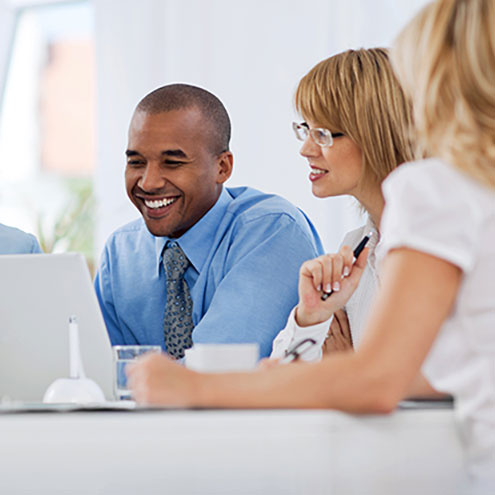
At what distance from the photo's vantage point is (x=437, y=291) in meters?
0.88

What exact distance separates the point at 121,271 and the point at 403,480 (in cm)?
159

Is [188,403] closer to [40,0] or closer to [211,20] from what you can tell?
[211,20]

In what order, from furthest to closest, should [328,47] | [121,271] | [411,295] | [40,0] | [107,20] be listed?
[40,0] → [107,20] → [328,47] → [121,271] → [411,295]

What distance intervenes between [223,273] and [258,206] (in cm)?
25

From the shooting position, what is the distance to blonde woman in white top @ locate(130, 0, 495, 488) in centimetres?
87

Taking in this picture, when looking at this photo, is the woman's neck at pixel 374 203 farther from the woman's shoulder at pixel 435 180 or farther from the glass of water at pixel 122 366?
the woman's shoulder at pixel 435 180

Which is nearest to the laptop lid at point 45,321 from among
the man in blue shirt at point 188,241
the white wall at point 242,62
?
the man in blue shirt at point 188,241

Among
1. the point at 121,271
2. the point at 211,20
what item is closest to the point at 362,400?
the point at 121,271

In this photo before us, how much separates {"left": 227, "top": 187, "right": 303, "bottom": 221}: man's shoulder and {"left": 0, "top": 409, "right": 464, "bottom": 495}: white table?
55.3 inches

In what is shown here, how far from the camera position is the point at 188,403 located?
0.92m

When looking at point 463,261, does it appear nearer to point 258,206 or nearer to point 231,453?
point 231,453

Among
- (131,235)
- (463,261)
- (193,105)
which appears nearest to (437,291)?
(463,261)

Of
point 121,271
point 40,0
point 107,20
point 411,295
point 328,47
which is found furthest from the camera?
point 40,0

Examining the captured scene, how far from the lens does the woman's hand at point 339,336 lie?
198cm
